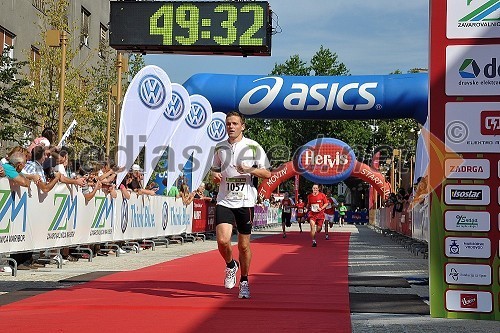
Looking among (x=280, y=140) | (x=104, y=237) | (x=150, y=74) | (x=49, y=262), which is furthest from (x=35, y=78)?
(x=280, y=140)

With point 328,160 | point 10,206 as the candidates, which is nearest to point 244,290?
point 10,206

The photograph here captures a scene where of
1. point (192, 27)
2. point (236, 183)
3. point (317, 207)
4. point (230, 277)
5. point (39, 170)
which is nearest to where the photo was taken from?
point (236, 183)

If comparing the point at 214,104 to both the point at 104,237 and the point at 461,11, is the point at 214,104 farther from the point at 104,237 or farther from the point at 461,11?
the point at 461,11

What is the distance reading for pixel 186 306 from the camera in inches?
289

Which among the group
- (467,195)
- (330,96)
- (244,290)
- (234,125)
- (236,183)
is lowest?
(244,290)

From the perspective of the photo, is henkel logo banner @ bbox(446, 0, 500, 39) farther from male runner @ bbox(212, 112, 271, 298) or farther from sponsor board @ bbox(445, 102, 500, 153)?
male runner @ bbox(212, 112, 271, 298)

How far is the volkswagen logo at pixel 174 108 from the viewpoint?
20.9m

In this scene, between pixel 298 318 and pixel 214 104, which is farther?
pixel 214 104

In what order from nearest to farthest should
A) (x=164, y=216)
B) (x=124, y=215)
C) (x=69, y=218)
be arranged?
(x=69, y=218), (x=124, y=215), (x=164, y=216)

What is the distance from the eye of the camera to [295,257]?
16156mm

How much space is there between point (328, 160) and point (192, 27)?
2317 cm

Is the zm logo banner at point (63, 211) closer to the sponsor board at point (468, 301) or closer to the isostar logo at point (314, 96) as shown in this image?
the sponsor board at point (468, 301)

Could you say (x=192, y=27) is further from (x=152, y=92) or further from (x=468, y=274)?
(x=468, y=274)

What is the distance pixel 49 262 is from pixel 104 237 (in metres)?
2.55
